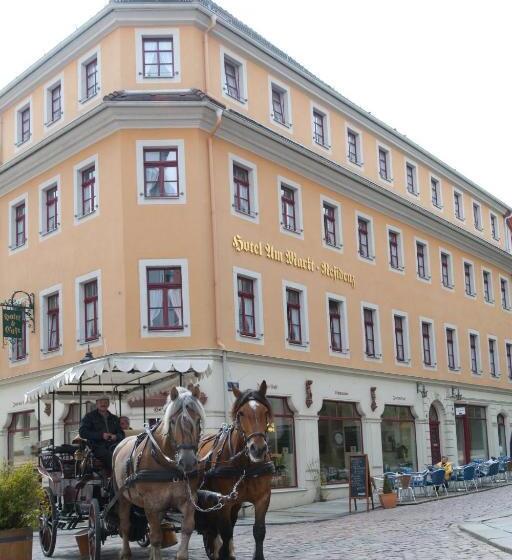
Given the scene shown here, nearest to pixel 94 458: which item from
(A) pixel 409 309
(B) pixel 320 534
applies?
(B) pixel 320 534

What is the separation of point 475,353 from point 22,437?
2051 cm

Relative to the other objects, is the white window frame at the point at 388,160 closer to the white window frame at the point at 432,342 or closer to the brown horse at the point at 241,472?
the white window frame at the point at 432,342

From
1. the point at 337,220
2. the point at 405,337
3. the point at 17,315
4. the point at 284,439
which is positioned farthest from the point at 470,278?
the point at 17,315

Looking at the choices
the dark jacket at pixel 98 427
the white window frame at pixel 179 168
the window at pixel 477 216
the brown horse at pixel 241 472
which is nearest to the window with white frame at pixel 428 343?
the window at pixel 477 216

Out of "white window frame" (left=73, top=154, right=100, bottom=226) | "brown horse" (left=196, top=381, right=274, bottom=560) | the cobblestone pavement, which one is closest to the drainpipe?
"white window frame" (left=73, top=154, right=100, bottom=226)

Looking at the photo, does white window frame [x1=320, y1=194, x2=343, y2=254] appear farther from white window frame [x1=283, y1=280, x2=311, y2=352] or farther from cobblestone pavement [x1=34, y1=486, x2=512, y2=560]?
cobblestone pavement [x1=34, y1=486, x2=512, y2=560]

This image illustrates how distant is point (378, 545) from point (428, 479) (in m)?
12.2

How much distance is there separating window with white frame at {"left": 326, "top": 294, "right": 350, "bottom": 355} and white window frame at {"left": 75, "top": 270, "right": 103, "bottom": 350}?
794 centimetres

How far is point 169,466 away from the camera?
9.84 meters

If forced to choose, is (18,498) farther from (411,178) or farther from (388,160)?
(411,178)

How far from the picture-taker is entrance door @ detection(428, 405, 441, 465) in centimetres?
3312

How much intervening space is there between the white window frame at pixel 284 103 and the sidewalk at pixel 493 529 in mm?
14418

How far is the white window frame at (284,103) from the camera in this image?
88.5ft

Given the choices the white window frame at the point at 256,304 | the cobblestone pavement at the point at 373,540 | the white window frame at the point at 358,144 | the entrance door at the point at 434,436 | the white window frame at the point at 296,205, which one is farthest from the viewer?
the entrance door at the point at 434,436
